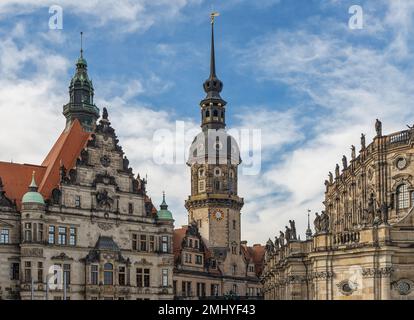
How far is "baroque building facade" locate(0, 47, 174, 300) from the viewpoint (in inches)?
2645

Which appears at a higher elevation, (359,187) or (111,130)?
(111,130)

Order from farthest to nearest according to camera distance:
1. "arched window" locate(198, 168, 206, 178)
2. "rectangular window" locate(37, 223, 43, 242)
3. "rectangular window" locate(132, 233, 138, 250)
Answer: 1. "arched window" locate(198, 168, 206, 178)
2. "rectangular window" locate(132, 233, 138, 250)
3. "rectangular window" locate(37, 223, 43, 242)

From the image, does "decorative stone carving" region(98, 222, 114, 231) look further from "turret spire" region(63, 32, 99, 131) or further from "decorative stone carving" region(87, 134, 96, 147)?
"turret spire" region(63, 32, 99, 131)

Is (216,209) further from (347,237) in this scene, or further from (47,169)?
(347,237)

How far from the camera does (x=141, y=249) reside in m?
75.8

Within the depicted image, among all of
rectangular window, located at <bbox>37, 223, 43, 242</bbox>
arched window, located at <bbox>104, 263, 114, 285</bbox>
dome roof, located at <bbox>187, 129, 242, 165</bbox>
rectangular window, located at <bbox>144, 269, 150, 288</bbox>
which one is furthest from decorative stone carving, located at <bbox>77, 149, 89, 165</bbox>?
dome roof, located at <bbox>187, 129, 242, 165</bbox>

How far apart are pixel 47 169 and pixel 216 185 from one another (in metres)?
32.4

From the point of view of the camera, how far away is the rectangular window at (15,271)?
67438 mm

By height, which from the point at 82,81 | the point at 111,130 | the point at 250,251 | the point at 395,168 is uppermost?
the point at 82,81

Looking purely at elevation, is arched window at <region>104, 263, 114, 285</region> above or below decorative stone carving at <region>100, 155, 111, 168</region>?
below

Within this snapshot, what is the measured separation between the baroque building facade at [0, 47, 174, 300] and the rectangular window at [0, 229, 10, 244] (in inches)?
3.6
